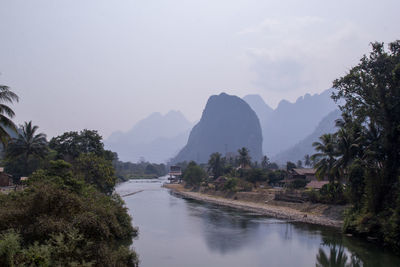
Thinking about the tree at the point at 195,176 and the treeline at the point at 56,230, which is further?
the tree at the point at 195,176

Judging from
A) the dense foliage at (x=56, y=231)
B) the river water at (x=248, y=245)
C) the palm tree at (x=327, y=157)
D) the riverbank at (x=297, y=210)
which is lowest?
the river water at (x=248, y=245)

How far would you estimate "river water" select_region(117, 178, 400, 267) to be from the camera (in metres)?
24.8

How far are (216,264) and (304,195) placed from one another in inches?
1147

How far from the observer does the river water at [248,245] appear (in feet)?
81.2

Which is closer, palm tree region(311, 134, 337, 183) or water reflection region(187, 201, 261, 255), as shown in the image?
water reflection region(187, 201, 261, 255)

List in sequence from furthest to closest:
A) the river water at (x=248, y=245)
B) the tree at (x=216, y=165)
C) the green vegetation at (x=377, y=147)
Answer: the tree at (x=216, y=165), the green vegetation at (x=377, y=147), the river water at (x=248, y=245)

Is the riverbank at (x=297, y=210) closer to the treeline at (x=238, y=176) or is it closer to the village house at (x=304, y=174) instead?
the treeline at (x=238, y=176)

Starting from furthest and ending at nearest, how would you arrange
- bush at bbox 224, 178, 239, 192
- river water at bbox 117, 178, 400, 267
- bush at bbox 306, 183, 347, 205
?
bush at bbox 224, 178, 239, 192 → bush at bbox 306, 183, 347, 205 → river water at bbox 117, 178, 400, 267

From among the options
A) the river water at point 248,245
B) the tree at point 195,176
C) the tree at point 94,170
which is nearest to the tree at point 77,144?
the tree at point 94,170

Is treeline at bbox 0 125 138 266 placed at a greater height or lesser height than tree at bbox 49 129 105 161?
lesser

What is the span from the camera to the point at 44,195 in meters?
18.5

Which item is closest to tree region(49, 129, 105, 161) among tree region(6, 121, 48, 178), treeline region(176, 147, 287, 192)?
tree region(6, 121, 48, 178)

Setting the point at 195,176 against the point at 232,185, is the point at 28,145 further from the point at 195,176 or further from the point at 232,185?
the point at 195,176

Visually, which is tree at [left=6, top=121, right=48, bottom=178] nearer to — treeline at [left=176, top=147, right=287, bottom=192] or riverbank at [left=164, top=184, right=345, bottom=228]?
riverbank at [left=164, top=184, right=345, bottom=228]
